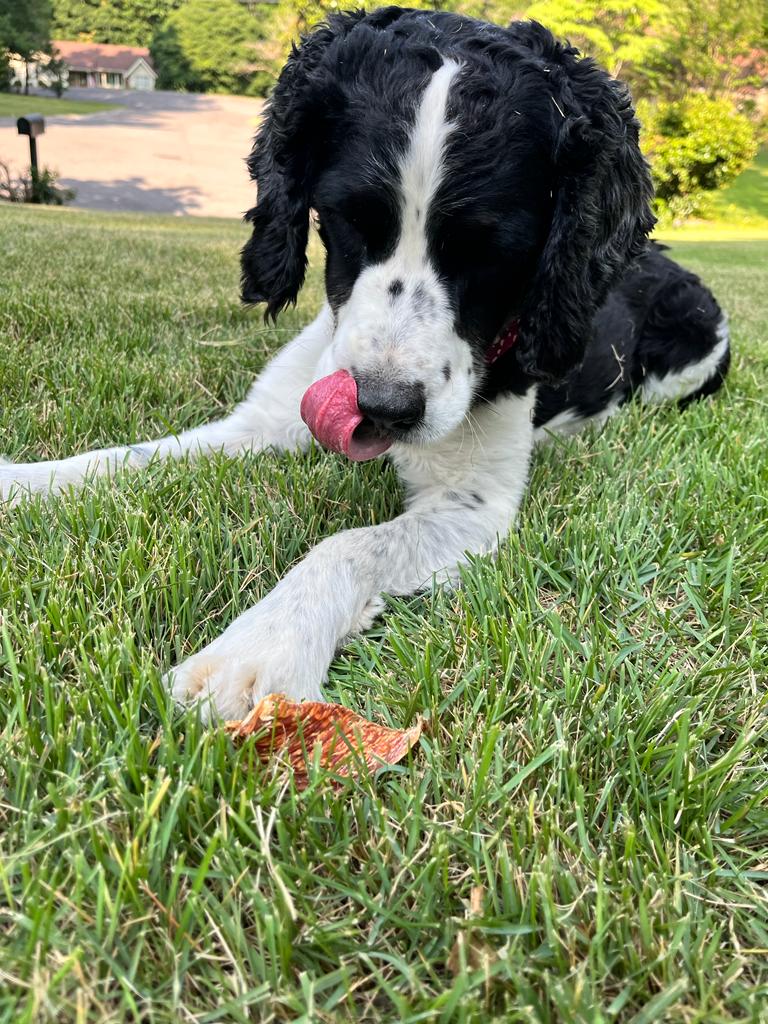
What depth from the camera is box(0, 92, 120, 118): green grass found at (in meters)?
43.0

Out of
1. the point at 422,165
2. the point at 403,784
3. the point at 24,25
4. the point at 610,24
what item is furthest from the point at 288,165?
the point at 24,25

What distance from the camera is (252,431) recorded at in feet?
10.6

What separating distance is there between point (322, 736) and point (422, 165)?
162 centimetres

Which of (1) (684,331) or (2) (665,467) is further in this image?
(1) (684,331)

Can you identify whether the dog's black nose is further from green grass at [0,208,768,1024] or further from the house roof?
the house roof

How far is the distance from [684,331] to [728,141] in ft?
81.5

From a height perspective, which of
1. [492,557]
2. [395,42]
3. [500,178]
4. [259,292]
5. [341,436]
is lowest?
[492,557]

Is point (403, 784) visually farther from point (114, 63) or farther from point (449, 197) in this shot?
point (114, 63)

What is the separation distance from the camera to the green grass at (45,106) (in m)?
43.0

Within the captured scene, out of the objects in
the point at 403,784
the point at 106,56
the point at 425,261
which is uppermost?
the point at 106,56

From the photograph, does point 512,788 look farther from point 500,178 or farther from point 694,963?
point 500,178

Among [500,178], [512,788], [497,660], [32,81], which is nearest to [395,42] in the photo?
[500,178]

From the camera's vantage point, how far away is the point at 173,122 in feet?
145

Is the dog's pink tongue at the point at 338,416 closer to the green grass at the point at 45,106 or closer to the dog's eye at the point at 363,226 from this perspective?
the dog's eye at the point at 363,226
